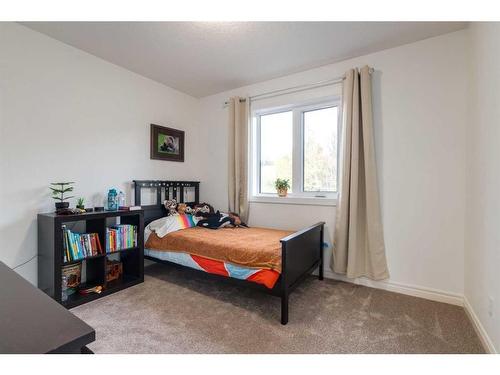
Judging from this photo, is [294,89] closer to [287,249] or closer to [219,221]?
[219,221]

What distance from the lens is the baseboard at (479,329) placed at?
152 centimetres

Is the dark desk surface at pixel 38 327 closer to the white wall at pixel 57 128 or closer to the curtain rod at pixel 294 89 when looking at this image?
the white wall at pixel 57 128

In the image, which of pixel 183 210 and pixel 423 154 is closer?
pixel 423 154

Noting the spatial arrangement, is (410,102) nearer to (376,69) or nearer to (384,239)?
(376,69)

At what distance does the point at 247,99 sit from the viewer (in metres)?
3.31

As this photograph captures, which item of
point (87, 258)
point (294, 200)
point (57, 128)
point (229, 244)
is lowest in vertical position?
point (87, 258)

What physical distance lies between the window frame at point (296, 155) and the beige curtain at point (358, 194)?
0.75 ft

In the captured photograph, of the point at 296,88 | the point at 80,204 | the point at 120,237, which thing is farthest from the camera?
the point at 296,88

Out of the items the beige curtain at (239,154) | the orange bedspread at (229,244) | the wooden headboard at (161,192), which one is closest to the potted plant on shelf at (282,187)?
the beige curtain at (239,154)

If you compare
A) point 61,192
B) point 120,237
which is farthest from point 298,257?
point 61,192

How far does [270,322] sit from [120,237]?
1720mm

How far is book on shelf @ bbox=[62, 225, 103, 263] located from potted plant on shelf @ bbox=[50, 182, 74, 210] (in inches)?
8.3

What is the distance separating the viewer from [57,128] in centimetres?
236
